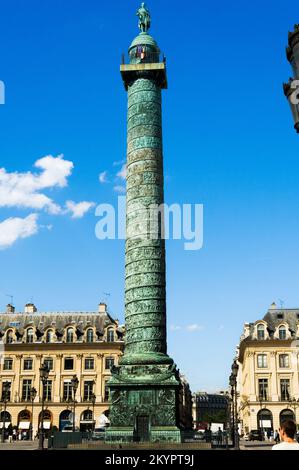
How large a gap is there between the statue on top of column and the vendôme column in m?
2.34

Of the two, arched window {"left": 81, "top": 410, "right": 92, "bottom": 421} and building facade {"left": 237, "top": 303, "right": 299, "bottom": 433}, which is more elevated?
building facade {"left": 237, "top": 303, "right": 299, "bottom": 433}

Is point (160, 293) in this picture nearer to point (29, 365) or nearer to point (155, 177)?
point (155, 177)

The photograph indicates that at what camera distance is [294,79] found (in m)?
4.27

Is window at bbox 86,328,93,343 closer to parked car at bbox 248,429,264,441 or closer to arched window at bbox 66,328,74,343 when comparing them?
arched window at bbox 66,328,74,343

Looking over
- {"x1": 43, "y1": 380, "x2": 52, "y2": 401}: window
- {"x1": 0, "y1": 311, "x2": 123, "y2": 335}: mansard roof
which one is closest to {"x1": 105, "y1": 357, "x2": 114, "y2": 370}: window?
{"x1": 0, "y1": 311, "x2": 123, "y2": 335}: mansard roof

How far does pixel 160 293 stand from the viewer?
26.0 metres

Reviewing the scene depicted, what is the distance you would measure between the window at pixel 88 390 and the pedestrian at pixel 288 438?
157ft

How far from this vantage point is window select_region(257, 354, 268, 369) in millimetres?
52375

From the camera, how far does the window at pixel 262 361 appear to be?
52.4 m

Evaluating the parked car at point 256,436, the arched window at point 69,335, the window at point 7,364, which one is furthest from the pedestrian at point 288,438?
the window at point 7,364

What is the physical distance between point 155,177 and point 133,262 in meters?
3.79

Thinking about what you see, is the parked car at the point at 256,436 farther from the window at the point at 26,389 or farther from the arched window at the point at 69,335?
the window at the point at 26,389

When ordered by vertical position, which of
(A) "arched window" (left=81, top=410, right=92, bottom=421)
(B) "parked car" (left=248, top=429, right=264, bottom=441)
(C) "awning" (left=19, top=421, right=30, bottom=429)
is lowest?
(B) "parked car" (left=248, top=429, right=264, bottom=441)
